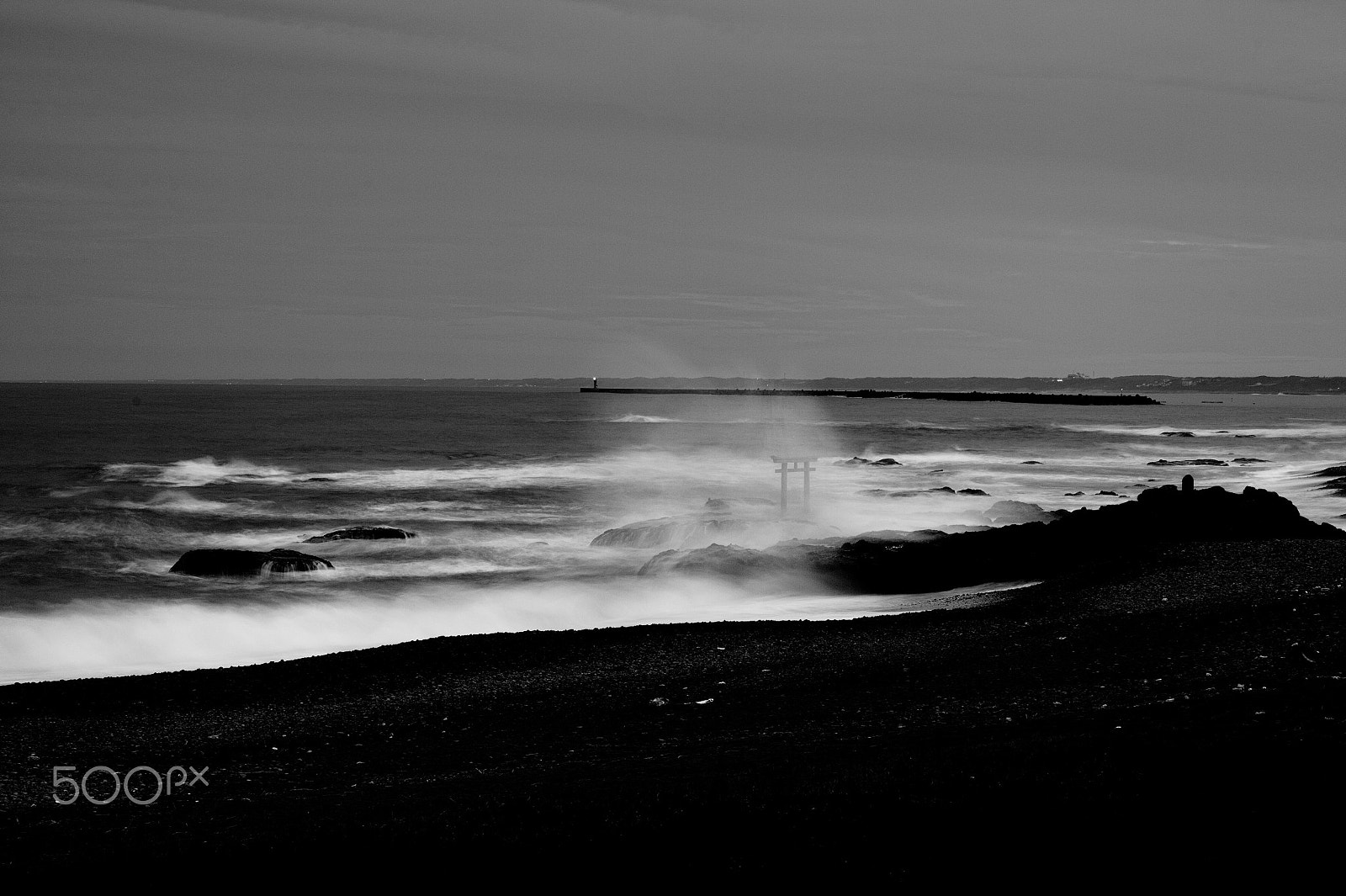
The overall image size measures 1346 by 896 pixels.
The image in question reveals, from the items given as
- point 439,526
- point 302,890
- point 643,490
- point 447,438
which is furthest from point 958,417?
point 302,890

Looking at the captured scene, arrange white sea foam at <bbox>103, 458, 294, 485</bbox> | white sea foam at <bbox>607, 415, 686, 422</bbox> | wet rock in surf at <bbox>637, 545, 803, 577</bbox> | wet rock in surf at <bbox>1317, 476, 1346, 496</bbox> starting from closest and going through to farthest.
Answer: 1. wet rock in surf at <bbox>637, 545, 803, 577</bbox>
2. wet rock in surf at <bbox>1317, 476, 1346, 496</bbox>
3. white sea foam at <bbox>103, 458, 294, 485</bbox>
4. white sea foam at <bbox>607, 415, 686, 422</bbox>

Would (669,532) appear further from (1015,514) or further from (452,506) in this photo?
(452,506)

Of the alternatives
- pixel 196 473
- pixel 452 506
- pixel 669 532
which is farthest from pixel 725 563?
pixel 196 473

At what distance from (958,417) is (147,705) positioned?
394 feet

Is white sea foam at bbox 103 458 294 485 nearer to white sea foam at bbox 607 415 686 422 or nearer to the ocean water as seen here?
the ocean water

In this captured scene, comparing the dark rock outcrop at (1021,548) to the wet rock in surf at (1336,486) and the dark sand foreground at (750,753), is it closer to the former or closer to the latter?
the dark sand foreground at (750,753)

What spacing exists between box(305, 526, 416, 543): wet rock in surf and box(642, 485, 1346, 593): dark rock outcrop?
10281 mm

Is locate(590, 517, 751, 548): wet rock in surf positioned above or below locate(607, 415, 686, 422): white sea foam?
below

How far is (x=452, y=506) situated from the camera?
1561 inches

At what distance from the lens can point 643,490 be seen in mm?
46406

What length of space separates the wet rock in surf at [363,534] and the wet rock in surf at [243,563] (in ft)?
16.4

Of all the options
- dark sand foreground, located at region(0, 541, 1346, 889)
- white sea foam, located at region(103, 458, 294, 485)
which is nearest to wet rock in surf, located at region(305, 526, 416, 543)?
dark sand foreground, located at region(0, 541, 1346, 889)

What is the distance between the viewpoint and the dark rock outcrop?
2012 cm

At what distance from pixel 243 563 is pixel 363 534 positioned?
670 centimetres
